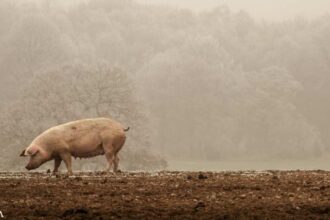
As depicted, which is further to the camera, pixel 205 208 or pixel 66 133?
pixel 66 133

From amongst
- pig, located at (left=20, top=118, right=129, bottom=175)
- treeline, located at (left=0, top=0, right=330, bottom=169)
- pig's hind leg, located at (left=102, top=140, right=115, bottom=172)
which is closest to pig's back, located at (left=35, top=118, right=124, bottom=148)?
pig, located at (left=20, top=118, right=129, bottom=175)

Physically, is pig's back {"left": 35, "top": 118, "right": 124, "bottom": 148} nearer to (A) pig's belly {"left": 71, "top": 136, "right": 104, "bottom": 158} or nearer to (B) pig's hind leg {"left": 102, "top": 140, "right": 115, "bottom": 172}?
(A) pig's belly {"left": 71, "top": 136, "right": 104, "bottom": 158}

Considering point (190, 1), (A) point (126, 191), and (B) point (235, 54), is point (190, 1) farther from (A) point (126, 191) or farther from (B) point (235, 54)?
(A) point (126, 191)

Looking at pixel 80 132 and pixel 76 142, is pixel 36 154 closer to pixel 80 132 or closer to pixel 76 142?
pixel 76 142

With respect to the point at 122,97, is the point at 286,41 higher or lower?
higher

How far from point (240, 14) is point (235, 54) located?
43.3ft

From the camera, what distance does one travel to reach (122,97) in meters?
50.3

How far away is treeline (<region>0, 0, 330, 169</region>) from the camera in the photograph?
164 ft

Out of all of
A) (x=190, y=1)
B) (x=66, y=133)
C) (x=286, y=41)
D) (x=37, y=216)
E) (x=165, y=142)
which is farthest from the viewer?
(x=190, y=1)

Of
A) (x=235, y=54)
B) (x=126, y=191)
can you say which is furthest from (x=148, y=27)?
(x=126, y=191)

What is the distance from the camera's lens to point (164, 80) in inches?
2751

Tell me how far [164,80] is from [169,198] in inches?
2183

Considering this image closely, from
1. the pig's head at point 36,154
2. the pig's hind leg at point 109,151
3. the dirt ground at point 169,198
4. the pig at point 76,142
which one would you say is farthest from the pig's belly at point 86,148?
the dirt ground at point 169,198

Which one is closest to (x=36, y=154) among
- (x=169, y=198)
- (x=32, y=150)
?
(x=32, y=150)
